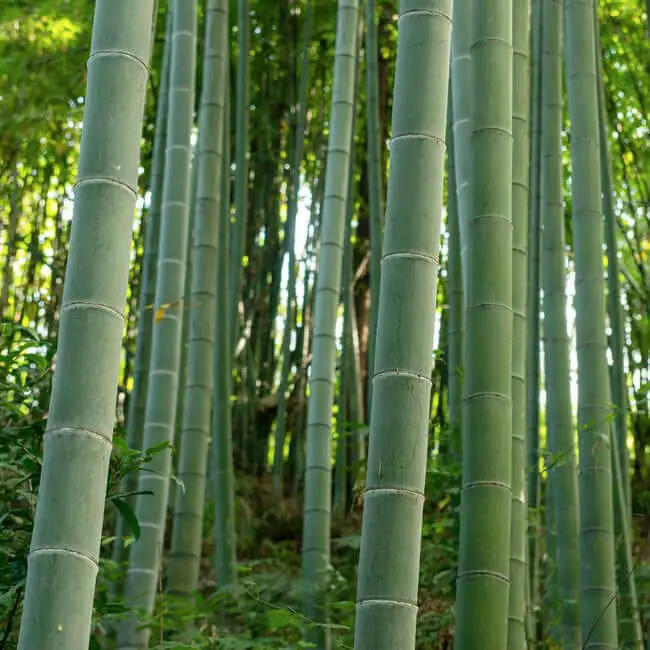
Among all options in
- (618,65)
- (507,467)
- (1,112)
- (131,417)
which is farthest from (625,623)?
(618,65)

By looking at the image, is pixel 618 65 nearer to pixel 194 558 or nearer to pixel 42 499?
pixel 194 558

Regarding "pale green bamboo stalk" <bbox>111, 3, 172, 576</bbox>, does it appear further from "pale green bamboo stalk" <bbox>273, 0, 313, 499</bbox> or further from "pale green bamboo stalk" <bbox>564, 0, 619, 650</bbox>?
"pale green bamboo stalk" <bbox>564, 0, 619, 650</bbox>

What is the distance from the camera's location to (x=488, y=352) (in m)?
2.64

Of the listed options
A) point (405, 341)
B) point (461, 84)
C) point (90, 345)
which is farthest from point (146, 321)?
point (90, 345)

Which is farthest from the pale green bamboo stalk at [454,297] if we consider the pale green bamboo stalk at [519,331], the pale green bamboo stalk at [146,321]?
the pale green bamboo stalk at [146,321]

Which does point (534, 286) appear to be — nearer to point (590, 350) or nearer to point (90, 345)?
point (590, 350)

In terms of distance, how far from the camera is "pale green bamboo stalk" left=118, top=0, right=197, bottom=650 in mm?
3822

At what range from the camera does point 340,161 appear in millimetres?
4270

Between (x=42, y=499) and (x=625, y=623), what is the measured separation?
232 cm

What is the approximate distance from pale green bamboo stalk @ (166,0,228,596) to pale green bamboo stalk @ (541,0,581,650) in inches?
48.2

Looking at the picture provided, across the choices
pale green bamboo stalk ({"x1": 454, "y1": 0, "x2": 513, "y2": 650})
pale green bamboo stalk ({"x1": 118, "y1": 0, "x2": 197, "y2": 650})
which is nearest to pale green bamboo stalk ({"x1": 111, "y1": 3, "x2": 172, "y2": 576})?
pale green bamboo stalk ({"x1": 118, "y1": 0, "x2": 197, "y2": 650})

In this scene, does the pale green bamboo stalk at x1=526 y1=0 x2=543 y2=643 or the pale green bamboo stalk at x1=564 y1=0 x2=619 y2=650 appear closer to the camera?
the pale green bamboo stalk at x1=564 y1=0 x2=619 y2=650

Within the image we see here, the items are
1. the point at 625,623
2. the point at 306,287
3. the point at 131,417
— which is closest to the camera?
the point at 625,623

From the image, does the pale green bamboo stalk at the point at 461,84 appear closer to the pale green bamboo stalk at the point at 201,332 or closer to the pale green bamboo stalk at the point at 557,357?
the pale green bamboo stalk at the point at 557,357
